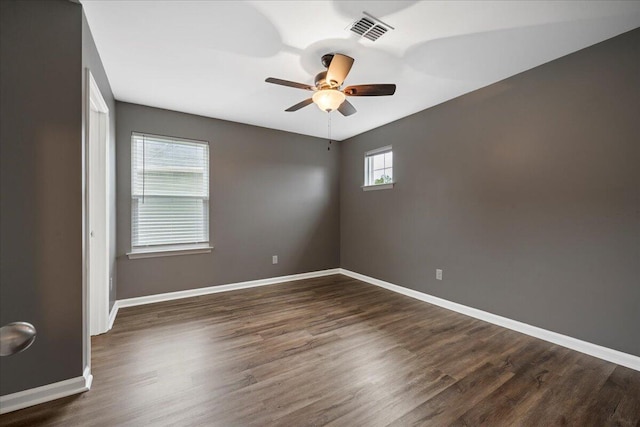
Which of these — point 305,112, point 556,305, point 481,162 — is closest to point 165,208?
point 305,112

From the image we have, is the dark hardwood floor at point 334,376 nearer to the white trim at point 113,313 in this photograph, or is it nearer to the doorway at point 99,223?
the white trim at point 113,313

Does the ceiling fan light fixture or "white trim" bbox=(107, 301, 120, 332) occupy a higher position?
the ceiling fan light fixture

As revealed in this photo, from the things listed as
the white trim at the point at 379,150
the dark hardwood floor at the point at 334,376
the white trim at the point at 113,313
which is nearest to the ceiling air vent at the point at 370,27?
the white trim at the point at 379,150

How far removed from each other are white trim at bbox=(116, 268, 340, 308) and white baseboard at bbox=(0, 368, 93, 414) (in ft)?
5.49

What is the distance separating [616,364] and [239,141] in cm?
464

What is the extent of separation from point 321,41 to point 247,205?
104 inches

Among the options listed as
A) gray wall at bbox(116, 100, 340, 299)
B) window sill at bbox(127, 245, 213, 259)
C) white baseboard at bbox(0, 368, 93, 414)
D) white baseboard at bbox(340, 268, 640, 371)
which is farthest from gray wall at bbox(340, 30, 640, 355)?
white baseboard at bbox(0, 368, 93, 414)

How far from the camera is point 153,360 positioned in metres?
2.17

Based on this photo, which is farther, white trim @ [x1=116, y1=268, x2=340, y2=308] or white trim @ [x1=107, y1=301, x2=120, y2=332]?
white trim @ [x1=116, y1=268, x2=340, y2=308]

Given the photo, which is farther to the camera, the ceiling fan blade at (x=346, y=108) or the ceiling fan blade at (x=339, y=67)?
the ceiling fan blade at (x=346, y=108)

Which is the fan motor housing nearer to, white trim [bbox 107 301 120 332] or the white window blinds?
the white window blinds

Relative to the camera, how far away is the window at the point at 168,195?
3.46 m

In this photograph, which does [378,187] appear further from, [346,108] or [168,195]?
[168,195]

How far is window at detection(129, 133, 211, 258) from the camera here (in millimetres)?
3463
